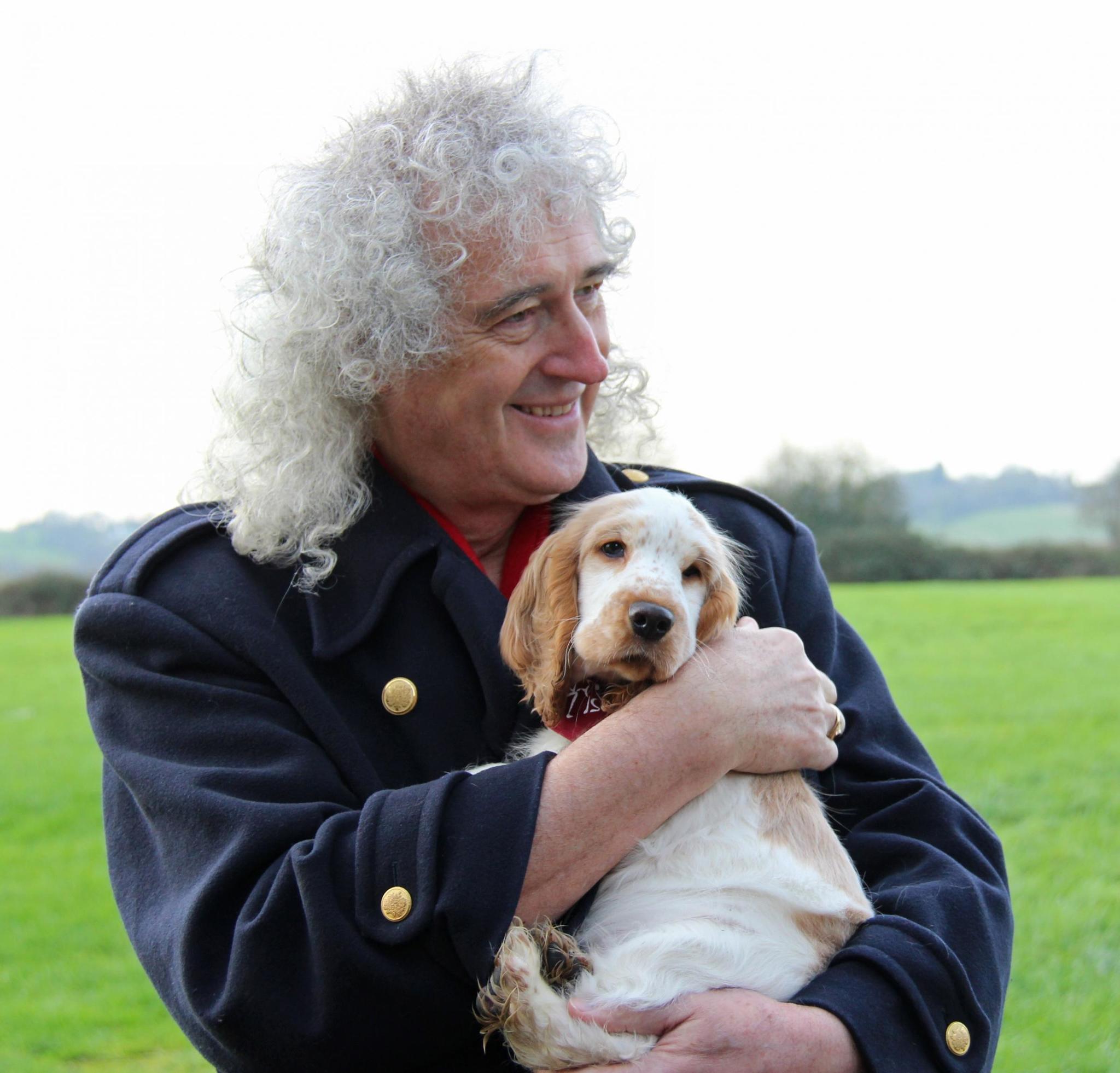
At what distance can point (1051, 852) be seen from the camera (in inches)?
289

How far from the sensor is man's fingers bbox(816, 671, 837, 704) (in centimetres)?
262

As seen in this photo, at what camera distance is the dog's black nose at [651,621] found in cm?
239

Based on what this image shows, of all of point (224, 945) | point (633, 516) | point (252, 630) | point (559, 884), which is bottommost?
point (224, 945)

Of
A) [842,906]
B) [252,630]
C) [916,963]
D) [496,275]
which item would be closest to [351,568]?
[252,630]

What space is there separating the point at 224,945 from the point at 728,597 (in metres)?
1.29

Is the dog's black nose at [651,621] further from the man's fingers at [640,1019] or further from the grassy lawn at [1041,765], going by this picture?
the grassy lawn at [1041,765]

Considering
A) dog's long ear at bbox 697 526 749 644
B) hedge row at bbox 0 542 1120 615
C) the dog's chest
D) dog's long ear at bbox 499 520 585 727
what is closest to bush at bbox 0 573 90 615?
hedge row at bbox 0 542 1120 615

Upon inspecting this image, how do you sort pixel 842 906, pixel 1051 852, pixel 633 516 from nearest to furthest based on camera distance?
pixel 842 906 → pixel 633 516 → pixel 1051 852

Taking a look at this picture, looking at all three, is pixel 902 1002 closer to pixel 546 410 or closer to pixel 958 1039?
pixel 958 1039

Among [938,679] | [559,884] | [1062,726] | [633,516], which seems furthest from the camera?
[938,679]

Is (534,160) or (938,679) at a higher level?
(534,160)

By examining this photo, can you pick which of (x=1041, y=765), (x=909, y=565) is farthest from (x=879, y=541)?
(x=1041, y=765)

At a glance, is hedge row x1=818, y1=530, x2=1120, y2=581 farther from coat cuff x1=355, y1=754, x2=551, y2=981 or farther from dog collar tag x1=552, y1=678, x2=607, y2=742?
coat cuff x1=355, y1=754, x2=551, y2=981

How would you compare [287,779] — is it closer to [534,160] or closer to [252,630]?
[252,630]
